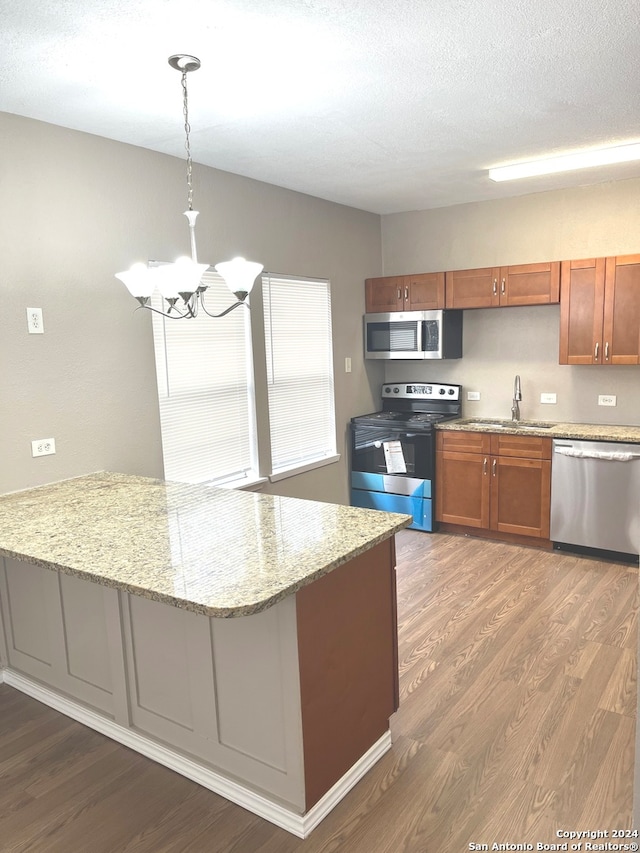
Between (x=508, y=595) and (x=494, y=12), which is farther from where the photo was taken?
(x=508, y=595)

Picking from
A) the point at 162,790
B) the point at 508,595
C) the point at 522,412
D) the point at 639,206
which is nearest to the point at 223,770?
the point at 162,790

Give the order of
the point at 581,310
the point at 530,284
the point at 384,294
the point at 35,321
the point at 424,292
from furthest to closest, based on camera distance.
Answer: the point at 384,294 < the point at 424,292 < the point at 530,284 < the point at 581,310 < the point at 35,321

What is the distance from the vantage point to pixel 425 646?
124 inches

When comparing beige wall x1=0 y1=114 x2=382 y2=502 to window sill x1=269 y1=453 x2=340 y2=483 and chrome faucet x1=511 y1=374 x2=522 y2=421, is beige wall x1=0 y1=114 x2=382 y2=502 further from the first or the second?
chrome faucet x1=511 y1=374 x2=522 y2=421

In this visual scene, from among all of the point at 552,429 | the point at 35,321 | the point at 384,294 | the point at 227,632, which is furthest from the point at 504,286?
the point at 227,632

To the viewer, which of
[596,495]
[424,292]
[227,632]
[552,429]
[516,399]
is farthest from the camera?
[424,292]

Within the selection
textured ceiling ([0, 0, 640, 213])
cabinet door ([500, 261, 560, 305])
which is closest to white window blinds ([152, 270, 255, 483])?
textured ceiling ([0, 0, 640, 213])

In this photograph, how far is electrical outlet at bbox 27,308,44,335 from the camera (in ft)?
9.36

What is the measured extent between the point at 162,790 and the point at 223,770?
241 millimetres

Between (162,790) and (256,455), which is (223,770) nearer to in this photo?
(162,790)

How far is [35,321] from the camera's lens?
2.87m

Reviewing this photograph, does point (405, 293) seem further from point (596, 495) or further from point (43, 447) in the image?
point (43, 447)

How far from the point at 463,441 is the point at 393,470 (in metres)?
0.62

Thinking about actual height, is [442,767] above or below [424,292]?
below
